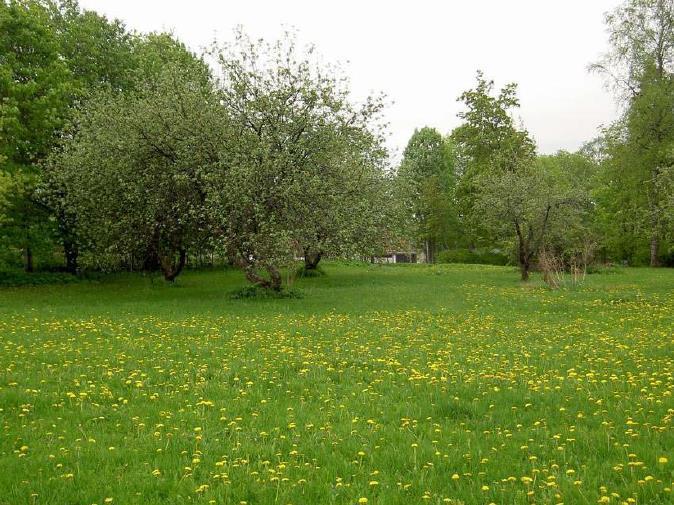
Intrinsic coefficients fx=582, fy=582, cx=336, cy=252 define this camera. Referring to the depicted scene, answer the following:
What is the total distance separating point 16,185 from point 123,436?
23.8 metres

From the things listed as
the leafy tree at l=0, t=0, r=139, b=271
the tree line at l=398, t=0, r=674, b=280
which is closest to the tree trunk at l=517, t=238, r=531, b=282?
the tree line at l=398, t=0, r=674, b=280

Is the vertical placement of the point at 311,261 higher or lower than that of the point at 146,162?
lower

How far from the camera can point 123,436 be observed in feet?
23.4

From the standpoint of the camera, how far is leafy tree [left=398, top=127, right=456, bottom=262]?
67938mm

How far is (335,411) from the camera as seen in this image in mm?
8242

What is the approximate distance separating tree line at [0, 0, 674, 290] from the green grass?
636 cm

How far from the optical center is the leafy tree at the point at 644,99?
109ft

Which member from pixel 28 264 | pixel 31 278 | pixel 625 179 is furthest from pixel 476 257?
pixel 31 278

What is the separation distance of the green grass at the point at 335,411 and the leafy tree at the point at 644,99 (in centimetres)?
1885

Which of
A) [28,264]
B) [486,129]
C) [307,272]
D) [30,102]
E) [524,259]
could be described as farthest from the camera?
[486,129]

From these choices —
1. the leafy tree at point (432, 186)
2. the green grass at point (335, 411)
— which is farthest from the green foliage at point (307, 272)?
the leafy tree at point (432, 186)

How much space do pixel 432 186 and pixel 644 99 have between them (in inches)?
1414

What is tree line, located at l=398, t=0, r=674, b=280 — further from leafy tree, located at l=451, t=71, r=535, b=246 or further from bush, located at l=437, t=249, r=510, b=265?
bush, located at l=437, t=249, r=510, b=265

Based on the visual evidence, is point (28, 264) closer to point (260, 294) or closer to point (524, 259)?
point (260, 294)
